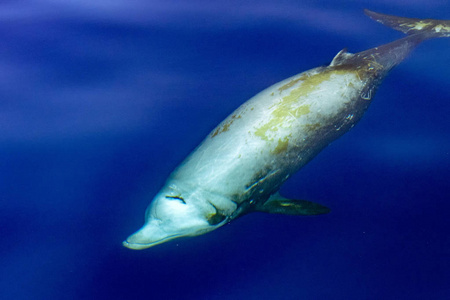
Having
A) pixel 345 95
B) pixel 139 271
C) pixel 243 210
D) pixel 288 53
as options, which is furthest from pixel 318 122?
pixel 139 271

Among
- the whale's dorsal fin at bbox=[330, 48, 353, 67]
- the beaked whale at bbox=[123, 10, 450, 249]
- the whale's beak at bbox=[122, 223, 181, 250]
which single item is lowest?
the whale's beak at bbox=[122, 223, 181, 250]

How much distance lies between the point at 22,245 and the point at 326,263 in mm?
2872

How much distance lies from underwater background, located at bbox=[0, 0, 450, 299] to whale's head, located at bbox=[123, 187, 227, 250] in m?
0.14

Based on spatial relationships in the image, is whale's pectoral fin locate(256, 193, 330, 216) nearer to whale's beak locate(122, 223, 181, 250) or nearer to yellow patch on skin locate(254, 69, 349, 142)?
yellow patch on skin locate(254, 69, 349, 142)

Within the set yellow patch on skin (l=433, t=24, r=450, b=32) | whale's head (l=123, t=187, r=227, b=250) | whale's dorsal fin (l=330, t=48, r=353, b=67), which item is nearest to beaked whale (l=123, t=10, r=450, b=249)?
whale's head (l=123, t=187, r=227, b=250)

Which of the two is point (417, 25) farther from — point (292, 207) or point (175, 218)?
point (175, 218)

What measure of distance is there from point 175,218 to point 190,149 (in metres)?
1.09

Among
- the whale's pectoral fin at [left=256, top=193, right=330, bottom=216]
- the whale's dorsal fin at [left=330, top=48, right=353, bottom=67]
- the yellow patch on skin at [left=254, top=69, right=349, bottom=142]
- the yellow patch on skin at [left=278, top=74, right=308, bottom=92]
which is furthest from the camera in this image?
the whale's dorsal fin at [left=330, top=48, right=353, bottom=67]

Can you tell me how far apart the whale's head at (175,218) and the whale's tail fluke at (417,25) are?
4.71 metres

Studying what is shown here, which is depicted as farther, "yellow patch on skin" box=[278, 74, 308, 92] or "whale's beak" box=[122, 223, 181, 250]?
"yellow patch on skin" box=[278, 74, 308, 92]

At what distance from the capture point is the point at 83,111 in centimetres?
498

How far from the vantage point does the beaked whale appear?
12.1 ft

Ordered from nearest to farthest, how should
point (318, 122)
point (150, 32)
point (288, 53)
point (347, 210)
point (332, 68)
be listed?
point (347, 210)
point (318, 122)
point (332, 68)
point (288, 53)
point (150, 32)

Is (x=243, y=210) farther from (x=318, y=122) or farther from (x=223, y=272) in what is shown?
(x=318, y=122)
